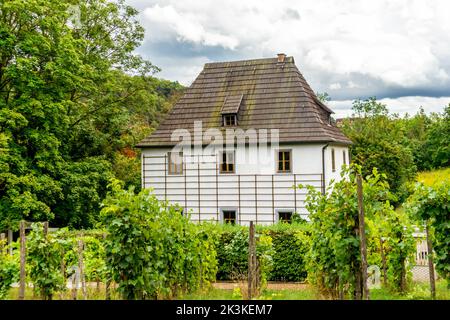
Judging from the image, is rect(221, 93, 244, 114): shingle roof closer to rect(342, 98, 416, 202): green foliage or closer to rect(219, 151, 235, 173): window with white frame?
rect(219, 151, 235, 173): window with white frame

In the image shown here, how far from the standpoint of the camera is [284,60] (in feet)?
105

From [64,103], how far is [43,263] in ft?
49.5

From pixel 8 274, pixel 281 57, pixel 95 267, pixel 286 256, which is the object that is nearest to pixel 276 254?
pixel 286 256

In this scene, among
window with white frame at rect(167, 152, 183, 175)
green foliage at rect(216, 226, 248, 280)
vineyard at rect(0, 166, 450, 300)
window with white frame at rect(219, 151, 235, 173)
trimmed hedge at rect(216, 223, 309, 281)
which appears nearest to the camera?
vineyard at rect(0, 166, 450, 300)

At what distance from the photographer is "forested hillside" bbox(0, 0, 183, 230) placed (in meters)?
24.6

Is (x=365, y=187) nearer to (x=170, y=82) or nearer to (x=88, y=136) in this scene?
(x=88, y=136)

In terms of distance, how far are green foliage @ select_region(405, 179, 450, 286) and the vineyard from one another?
0.02m

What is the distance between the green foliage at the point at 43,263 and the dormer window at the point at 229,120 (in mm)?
18518

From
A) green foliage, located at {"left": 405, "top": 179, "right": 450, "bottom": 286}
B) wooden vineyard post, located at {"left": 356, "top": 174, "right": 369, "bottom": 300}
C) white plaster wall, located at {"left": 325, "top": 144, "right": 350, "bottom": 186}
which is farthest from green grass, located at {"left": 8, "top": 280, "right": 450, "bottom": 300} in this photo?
white plaster wall, located at {"left": 325, "top": 144, "right": 350, "bottom": 186}

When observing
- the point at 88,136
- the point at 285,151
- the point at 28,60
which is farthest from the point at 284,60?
the point at 28,60

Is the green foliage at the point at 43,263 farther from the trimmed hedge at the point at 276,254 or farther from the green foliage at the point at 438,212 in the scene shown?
the trimmed hedge at the point at 276,254

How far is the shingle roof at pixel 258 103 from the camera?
29.3 m

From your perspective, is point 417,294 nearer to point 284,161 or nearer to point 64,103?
point 284,161

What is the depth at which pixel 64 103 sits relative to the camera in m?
26.0
